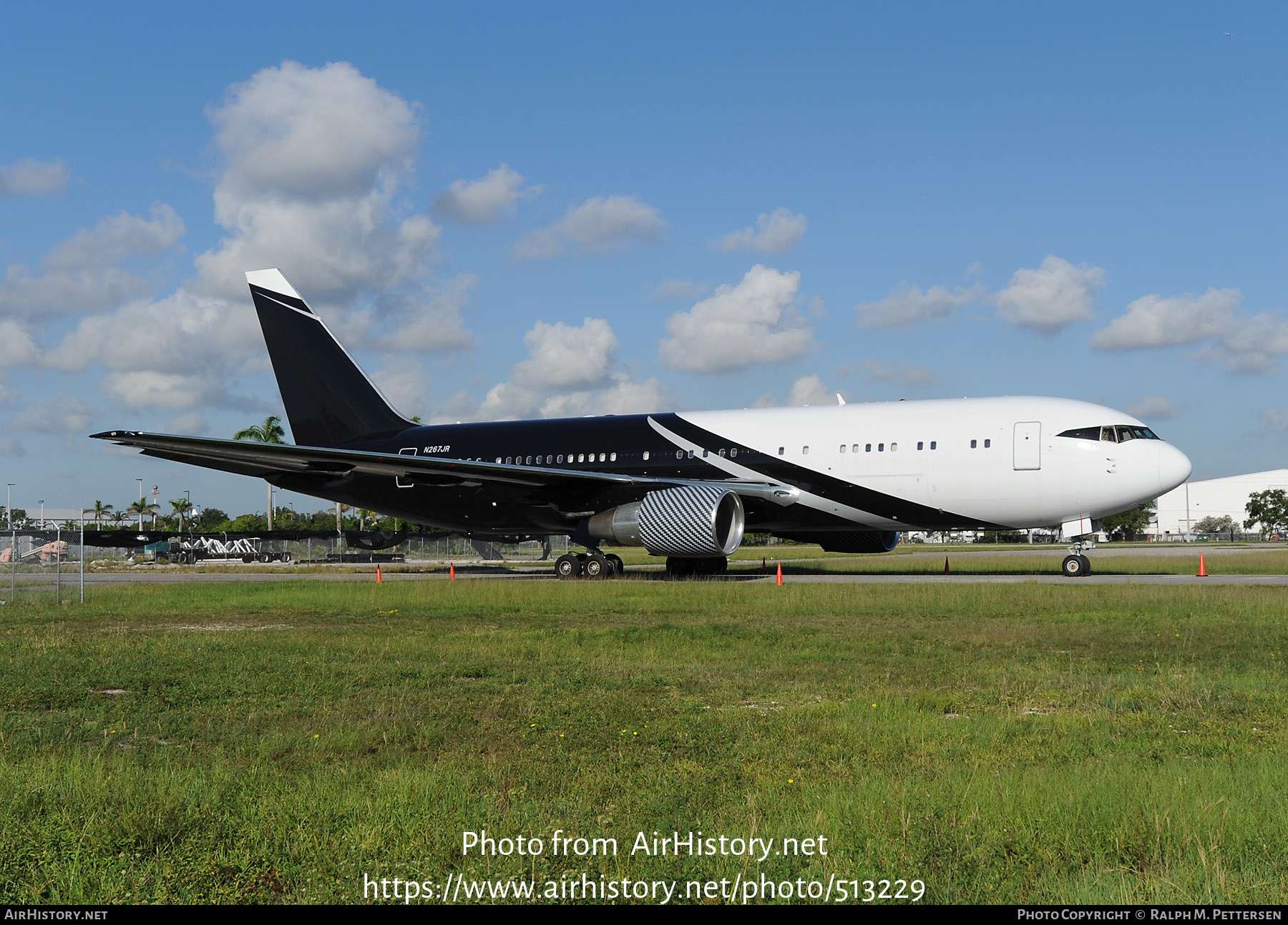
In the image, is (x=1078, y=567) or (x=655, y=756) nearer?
(x=655, y=756)

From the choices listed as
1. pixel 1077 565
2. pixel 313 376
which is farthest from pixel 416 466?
pixel 1077 565

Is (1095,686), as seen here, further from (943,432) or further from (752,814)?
(943,432)

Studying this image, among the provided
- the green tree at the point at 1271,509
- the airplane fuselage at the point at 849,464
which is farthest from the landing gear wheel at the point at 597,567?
the green tree at the point at 1271,509

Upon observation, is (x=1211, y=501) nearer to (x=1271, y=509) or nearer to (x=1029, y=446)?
(x=1271, y=509)

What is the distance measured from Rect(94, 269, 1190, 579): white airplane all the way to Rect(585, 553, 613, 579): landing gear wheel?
0.04 metres

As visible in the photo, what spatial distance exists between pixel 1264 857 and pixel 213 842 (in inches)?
186

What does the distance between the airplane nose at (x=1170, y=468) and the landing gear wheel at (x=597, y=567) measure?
45.3 ft

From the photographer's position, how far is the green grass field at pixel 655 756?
14.5ft

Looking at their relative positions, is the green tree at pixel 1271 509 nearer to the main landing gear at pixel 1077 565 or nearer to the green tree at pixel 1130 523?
the green tree at pixel 1130 523

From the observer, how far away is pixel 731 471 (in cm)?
2655

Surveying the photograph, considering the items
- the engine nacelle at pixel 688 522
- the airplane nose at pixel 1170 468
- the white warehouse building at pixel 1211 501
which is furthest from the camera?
the white warehouse building at pixel 1211 501

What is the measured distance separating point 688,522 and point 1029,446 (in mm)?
8154

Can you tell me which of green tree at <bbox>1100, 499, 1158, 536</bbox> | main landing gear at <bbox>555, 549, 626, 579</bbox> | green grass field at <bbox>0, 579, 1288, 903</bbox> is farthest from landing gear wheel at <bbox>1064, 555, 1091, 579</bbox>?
green tree at <bbox>1100, 499, 1158, 536</bbox>

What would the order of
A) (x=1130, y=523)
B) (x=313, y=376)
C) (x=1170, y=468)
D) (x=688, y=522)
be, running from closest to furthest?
(x=1170, y=468) < (x=688, y=522) < (x=313, y=376) < (x=1130, y=523)
